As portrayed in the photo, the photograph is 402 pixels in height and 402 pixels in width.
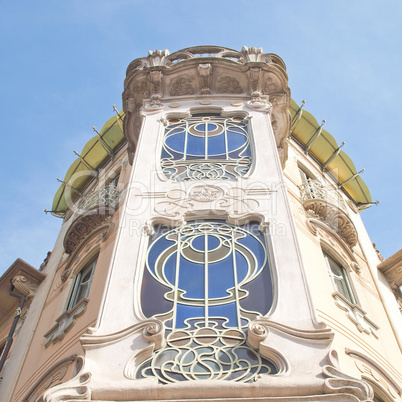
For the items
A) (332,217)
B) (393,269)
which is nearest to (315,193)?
(332,217)

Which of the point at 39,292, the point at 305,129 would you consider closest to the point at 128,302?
the point at 39,292

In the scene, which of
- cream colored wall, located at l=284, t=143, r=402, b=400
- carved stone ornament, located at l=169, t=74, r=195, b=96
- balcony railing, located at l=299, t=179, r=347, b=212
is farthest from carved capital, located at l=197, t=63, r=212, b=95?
balcony railing, located at l=299, t=179, r=347, b=212

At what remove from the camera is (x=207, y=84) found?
13711 mm

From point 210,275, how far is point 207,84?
22.0 feet

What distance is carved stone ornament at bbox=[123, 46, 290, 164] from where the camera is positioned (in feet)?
44.7

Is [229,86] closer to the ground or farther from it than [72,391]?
farther from it

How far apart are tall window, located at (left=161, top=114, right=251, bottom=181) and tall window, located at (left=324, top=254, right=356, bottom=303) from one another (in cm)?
249

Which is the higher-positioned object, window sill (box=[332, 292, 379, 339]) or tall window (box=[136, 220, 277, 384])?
window sill (box=[332, 292, 379, 339])

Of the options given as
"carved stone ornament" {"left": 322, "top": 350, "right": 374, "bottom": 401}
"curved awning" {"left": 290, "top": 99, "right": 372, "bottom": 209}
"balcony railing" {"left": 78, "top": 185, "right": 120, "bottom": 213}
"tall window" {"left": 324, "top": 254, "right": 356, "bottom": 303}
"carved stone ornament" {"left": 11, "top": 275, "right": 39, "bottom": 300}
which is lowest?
"carved stone ornament" {"left": 322, "top": 350, "right": 374, "bottom": 401}

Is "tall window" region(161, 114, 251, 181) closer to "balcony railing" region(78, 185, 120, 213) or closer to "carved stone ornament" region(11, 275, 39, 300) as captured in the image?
"balcony railing" region(78, 185, 120, 213)

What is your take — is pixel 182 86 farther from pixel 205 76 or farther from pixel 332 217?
pixel 332 217

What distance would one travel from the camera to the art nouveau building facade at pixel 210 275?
21.2 feet

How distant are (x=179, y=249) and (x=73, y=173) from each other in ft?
37.6

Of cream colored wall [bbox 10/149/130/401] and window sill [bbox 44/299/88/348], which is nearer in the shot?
cream colored wall [bbox 10/149/130/401]
